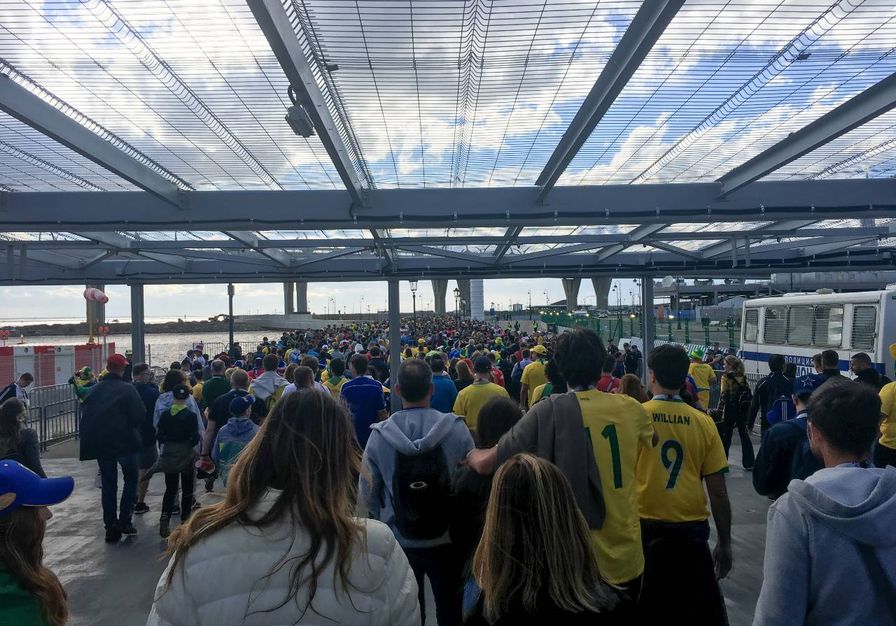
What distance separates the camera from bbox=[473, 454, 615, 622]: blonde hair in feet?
6.70

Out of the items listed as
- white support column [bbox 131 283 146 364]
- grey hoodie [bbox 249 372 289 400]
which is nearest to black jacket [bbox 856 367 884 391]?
grey hoodie [bbox 249 372 289 400]

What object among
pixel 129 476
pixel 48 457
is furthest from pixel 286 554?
pixel 48 457

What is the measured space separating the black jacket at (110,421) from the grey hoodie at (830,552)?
650 centimetres

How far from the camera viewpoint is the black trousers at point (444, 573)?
3672 millimetres

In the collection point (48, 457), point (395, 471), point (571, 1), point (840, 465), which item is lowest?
point (48, 457)

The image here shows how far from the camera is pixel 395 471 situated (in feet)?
12.0

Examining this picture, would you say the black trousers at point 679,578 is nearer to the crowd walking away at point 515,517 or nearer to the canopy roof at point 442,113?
the crowd walking away at point 515,517

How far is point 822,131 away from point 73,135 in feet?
23.6

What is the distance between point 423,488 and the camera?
3.60 m

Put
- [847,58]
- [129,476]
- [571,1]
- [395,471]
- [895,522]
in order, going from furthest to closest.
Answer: [129,476] < [847,58] < [571,1] < [395,471] < [895,522]

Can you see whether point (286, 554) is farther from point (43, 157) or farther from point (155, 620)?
point (43, 157)

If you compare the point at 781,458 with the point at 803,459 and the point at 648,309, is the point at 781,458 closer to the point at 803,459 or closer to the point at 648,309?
the point at 803,459

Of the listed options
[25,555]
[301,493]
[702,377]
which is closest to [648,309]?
[702,377]

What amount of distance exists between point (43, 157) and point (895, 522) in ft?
26.7
